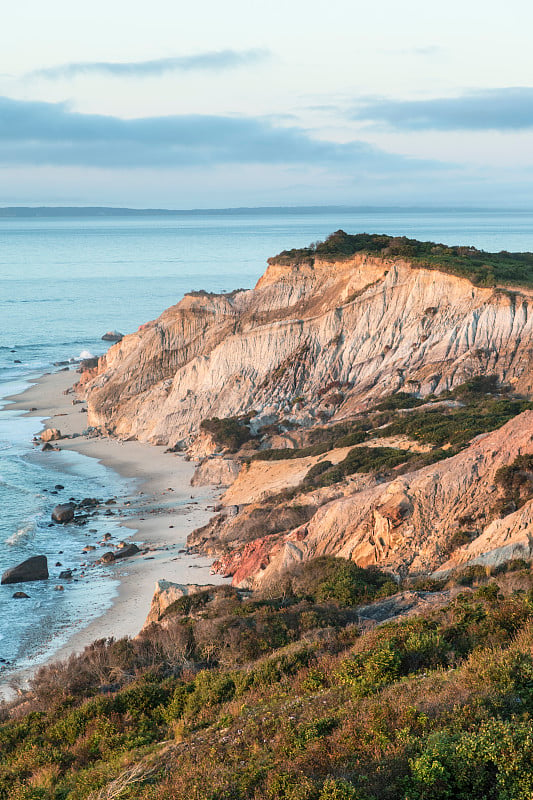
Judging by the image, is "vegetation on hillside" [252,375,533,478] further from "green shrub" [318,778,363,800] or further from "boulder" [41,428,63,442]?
"boulder" [41,428,63,442]

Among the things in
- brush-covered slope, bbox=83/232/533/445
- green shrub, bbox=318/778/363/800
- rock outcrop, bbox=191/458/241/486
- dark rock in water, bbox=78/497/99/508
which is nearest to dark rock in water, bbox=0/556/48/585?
dark rock in water, bbox=78/497/99/508

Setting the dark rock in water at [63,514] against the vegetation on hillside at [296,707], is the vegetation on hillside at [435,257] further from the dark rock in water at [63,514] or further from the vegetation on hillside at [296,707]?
the vegetation on hillside at [296,707]

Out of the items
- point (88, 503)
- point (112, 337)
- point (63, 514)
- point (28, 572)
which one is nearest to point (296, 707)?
point (28, 572)

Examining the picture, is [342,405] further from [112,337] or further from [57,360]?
[112,337]

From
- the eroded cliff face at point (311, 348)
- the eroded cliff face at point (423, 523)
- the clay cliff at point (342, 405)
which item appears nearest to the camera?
the eroded cliff face at point (423, 523)

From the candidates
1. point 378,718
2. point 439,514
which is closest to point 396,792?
point 378,718

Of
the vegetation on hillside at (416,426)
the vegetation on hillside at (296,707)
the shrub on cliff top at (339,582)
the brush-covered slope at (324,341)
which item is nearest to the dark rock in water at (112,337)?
the brush-covered slope at (324,341)

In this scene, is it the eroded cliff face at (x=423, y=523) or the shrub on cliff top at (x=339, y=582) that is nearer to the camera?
the shrub on cliff top at (x=339, y=582)

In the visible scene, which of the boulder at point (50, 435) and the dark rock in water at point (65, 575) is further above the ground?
the boulder at point (50, 435)
